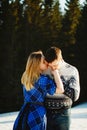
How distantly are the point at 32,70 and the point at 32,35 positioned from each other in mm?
40679

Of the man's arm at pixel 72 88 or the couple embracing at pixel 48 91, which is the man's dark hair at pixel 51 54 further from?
the man's arm at pixel 72 88

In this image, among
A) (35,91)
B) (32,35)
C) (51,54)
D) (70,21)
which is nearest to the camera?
(51,54)

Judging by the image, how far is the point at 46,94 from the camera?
5086 millimetres

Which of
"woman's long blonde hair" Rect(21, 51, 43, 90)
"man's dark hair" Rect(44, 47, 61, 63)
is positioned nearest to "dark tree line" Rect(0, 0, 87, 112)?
"woman's long blonde hair" Rect(21, 51, 43, 90)

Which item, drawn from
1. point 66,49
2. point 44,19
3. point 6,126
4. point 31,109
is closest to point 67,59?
point 66,49

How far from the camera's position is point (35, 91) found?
513 cm

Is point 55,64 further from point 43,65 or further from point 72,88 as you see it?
point 72,88

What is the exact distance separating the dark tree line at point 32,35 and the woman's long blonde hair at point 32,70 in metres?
37.1

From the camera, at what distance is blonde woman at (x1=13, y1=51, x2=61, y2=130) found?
5.04 m

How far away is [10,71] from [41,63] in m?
39.2

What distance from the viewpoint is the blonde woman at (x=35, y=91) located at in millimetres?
5039

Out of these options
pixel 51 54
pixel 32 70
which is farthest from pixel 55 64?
pixel 32 70

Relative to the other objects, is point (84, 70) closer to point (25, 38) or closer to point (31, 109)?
point (25, 38)

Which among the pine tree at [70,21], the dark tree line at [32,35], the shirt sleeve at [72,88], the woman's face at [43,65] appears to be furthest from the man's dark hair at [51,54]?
the pine tree at [70,21]
